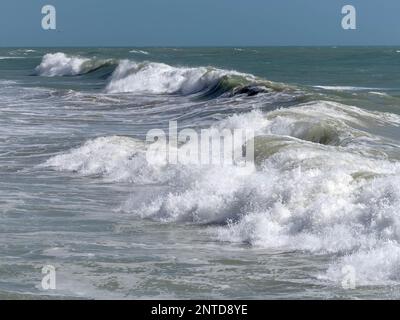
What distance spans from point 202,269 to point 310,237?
1.66m

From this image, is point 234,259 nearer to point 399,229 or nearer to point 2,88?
point 399,229

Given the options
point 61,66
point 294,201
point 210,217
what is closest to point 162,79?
point 61,66

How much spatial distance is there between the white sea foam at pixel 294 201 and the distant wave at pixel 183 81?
17.8m

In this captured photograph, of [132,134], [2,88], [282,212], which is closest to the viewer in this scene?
[282,212]

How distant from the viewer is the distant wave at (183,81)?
33.9m

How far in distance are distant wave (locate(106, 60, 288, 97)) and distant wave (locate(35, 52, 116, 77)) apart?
37.7 feet

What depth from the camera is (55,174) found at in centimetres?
1585

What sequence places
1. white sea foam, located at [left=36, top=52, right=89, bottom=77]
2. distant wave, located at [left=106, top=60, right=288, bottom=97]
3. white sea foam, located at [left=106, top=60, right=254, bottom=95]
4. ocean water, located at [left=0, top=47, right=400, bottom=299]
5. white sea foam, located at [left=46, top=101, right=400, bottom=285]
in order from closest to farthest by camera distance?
ocean water, located at [left=0, top=47, right=400, bottom=299], white sea foam, located at [left=46, top=101, right=400, bottom=285], distant wave, located at [left=106, top=60, right=288, bottom=97], white sea foam, located at [left=106, top=60, right=254, bottom=95], white sea foam, located at [left=36, top=52, right=89, bottom=77]

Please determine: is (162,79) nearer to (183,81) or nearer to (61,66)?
(183,81)

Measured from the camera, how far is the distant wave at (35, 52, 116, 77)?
61094mm

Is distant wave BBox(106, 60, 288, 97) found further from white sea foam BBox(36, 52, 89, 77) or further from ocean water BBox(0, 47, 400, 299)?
white sea foam BBox(36, 52, 89, 77)

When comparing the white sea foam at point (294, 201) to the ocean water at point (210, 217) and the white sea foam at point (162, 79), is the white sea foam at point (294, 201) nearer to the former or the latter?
the ocean water at point (210, 217)

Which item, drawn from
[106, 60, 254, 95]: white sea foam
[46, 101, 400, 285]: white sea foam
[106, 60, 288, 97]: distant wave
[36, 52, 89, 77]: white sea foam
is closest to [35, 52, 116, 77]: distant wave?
[36, 52, 89, 77]: white sea foam

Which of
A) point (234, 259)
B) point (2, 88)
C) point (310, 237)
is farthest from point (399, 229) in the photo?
point (2, 88)
